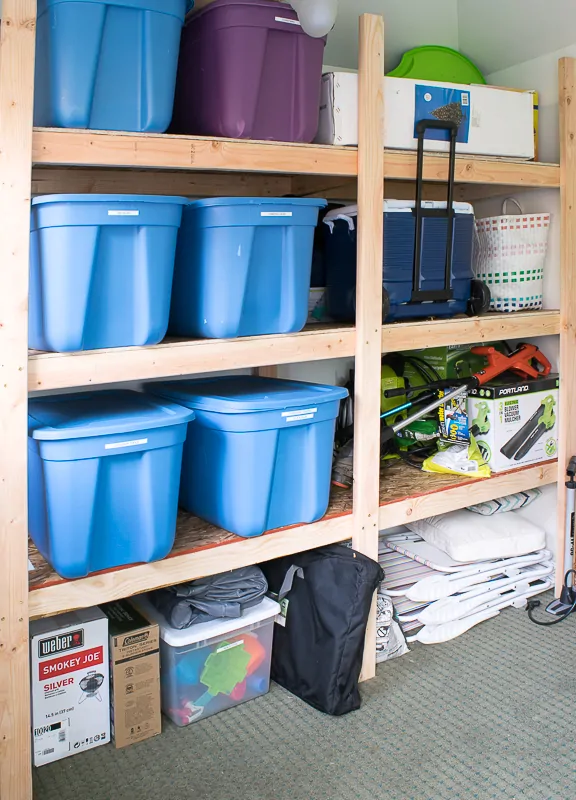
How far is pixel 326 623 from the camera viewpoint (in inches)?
97.0

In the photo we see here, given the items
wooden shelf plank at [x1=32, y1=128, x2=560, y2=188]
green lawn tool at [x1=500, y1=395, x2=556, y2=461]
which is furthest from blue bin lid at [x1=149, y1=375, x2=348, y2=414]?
green lawn tool at [x1=500, y1=395, x2=556, y2=461]

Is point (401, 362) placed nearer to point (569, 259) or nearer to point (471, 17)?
point (569, 259)

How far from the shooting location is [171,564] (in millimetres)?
2178

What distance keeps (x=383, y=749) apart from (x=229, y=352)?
3.96 ft

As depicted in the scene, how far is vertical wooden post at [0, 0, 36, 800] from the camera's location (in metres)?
1.77

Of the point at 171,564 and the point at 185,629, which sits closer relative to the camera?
the point at 171,564

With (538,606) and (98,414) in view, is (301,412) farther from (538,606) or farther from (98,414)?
(538,606)

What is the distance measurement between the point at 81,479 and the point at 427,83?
5.48ft

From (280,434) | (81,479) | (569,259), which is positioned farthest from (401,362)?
(81,479)

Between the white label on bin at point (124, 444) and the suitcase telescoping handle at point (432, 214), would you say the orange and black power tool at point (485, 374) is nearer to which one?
the suitcase telescoping handle at point (432, 214)

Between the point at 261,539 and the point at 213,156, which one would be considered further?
the point at 261,539

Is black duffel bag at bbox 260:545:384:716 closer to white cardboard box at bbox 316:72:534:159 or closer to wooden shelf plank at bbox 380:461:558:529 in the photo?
wooden shelf plank at bbox 380:461:558:529

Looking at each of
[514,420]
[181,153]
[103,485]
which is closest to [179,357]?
[103,485]

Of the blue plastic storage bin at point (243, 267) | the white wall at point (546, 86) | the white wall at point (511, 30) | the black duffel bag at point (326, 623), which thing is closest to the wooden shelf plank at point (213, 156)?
the blue plastic storage bin at point (243, 267)
